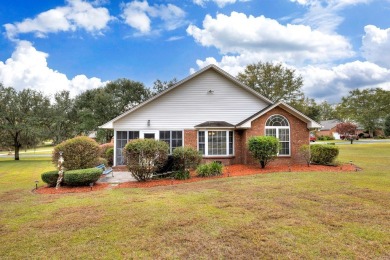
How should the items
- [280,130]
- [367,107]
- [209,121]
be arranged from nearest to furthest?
[280,130] < [209,121] < [367,107]

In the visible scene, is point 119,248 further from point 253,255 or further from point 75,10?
point 75,10

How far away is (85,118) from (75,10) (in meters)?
22.2

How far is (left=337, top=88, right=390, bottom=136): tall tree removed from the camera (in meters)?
56.7

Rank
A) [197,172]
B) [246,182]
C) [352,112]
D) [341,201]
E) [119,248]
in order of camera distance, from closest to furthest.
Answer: [119,248] < [341,201] < [246,182] < [197,172] < [352,112]

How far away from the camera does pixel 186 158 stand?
A: 1282cm

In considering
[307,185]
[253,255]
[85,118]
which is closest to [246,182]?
[307,185]

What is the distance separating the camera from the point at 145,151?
1133 cm

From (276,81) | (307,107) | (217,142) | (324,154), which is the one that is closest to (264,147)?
(217,142)

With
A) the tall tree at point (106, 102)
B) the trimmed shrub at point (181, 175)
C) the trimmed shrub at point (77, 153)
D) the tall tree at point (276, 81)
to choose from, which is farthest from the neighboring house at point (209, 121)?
the tall tree at point (276, 81)

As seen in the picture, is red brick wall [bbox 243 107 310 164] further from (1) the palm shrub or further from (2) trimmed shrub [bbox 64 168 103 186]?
(2) trimmed shrub [bbox 64 168 103 186]

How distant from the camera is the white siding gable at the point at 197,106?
54.3ft

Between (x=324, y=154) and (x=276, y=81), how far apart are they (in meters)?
25.4

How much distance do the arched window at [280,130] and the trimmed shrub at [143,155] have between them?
24.4 feet

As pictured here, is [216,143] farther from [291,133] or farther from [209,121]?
[291,133]
